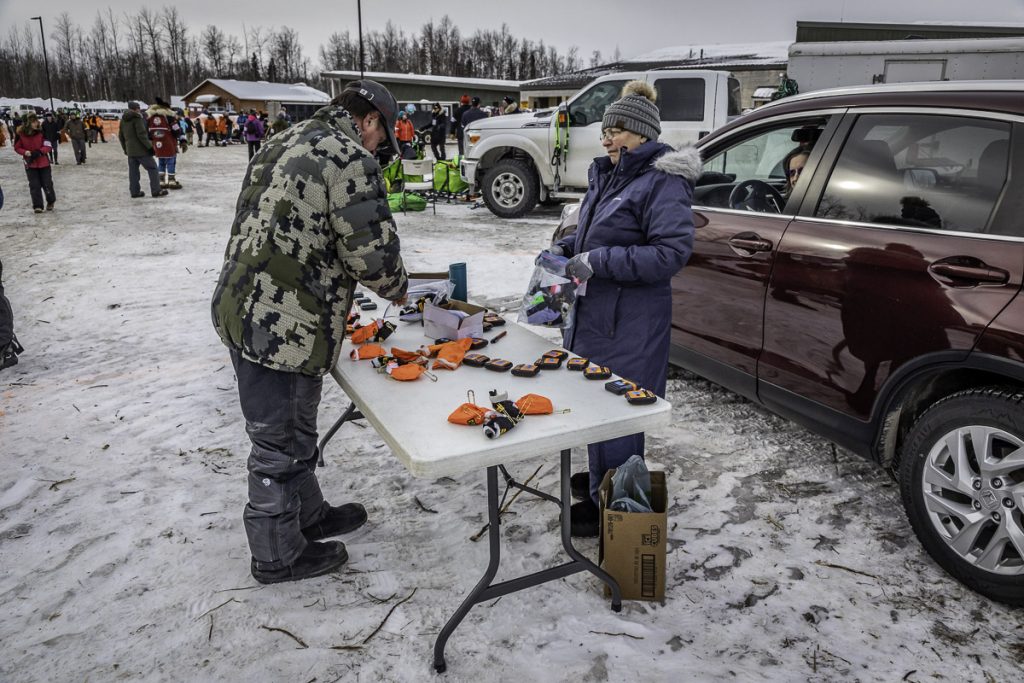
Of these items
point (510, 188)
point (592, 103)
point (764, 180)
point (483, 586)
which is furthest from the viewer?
point (510, 188)

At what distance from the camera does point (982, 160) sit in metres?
2.50

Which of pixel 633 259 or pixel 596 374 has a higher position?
pixel 633 259

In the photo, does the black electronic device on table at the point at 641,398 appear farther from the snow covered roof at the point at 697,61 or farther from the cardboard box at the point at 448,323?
the snow covered roof at the point at 697,61

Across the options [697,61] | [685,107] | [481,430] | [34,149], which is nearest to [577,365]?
[481,430]

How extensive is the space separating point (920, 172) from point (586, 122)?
27.5ft

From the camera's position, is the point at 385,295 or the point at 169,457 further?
the point at 169,457

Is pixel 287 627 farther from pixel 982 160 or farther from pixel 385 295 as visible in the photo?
pixel 982 160

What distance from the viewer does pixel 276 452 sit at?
2.49 metres

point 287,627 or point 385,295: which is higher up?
point 385,295

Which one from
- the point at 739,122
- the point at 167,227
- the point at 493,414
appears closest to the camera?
the point at 493,414

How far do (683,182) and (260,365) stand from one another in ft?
5.62

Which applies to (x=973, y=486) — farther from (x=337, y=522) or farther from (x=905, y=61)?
(x=905, y=61)

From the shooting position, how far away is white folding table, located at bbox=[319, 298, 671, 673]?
1.92m

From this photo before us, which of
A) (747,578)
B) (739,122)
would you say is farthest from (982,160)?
(747,578)
